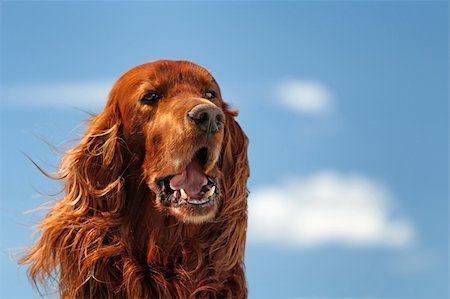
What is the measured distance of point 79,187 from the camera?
6.66 metres

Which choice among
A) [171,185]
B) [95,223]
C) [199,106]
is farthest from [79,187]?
[199,106]

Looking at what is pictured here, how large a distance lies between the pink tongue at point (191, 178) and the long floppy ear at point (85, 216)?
524mm

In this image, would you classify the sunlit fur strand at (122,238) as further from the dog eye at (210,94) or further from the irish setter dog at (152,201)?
the dog eye at (210,94)

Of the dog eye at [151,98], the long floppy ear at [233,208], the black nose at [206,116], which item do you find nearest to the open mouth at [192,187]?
the black nose at [206,116]

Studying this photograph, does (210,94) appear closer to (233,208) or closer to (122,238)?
(233,208)

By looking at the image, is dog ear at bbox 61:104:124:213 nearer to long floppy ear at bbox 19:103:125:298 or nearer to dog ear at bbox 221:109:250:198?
long floppy ear at bbox 19:103:125:298

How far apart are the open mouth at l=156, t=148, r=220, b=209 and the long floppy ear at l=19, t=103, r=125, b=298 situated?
438 mm

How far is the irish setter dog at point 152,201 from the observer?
6.19 metres

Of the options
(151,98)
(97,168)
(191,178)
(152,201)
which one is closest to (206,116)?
(191,178)

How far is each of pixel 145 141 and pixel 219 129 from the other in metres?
0.64

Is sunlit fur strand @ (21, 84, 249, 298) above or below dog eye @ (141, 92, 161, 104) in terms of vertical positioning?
below

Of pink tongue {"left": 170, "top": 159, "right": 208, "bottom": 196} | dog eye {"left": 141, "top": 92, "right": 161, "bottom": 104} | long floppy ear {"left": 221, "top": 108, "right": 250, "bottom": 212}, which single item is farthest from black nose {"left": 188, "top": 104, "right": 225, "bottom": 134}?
long floppy ear {"left": 221, "top": 108, "right": 250, "bottom": 212}

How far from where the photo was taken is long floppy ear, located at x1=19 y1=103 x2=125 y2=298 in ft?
21.2

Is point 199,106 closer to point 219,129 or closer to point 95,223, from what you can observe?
point 219,129
